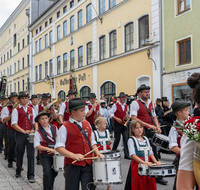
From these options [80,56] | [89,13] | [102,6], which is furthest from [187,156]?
[80,56]

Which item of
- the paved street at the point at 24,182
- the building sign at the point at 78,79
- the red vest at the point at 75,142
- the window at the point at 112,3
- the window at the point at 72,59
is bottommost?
the paved street at the point at 24,182

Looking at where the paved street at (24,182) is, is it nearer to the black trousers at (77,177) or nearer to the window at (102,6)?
the black trousers at (77,177)

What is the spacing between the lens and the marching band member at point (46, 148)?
15.7ft

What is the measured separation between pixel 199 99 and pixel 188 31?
13056mm

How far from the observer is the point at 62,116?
8867mm

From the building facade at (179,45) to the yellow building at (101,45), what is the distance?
22.5 inches

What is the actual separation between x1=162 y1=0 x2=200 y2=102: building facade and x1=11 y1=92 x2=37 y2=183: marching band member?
28.7ft

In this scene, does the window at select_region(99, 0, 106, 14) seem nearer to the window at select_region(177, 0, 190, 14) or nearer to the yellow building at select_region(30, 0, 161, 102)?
the yellow building at select_region(30, 0, 161, 102)

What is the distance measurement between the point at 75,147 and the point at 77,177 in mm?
401

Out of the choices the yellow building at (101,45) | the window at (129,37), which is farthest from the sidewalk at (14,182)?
the window at (129,37)

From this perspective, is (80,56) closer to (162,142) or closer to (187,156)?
(162,142)

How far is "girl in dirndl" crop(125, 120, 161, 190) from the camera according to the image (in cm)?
436

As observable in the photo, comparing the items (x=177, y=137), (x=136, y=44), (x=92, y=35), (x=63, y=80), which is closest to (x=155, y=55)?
(x=136, y=44)

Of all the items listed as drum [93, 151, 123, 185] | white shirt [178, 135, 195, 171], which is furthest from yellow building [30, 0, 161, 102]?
white shirt [178, 135, 195, 171]
